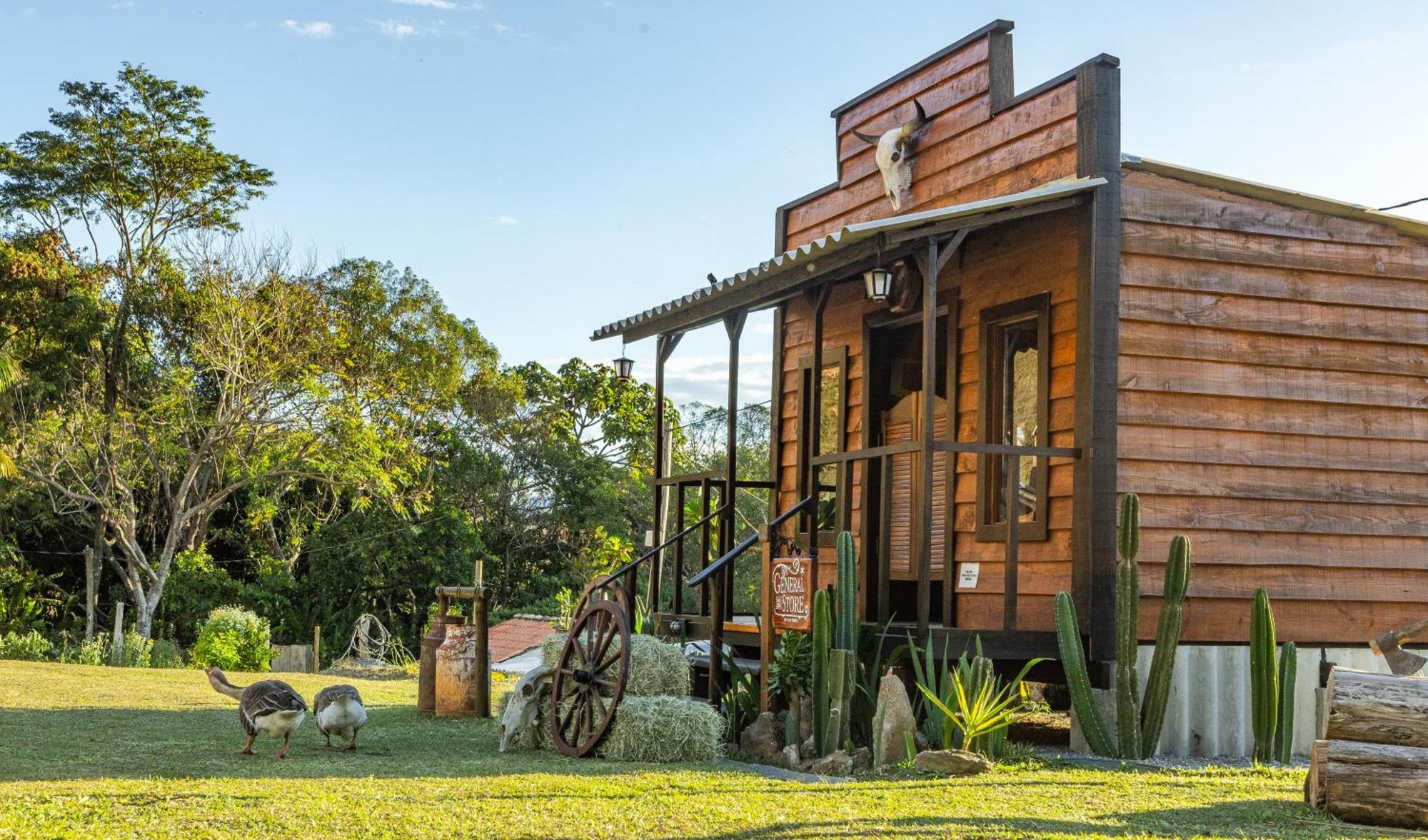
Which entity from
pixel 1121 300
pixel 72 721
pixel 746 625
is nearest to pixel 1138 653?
pixel 1121 300

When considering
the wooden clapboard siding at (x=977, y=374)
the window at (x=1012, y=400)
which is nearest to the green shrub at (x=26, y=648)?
the wooden clapboard siding at (x=977, y=374)

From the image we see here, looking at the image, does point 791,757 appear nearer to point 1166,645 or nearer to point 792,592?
point 792,592

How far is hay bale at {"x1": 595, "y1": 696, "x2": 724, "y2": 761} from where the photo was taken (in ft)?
29.3

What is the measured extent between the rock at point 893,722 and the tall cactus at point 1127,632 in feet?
4.68

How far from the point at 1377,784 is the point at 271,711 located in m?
6.21

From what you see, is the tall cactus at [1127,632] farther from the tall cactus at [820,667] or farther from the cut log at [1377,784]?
the cut log at [1377,784]

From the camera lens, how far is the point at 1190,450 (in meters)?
9.94

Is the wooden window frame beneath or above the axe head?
above

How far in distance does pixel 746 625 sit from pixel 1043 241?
4029 millimetres

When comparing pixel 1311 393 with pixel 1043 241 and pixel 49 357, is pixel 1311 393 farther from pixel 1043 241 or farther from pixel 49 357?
pixel 49 357

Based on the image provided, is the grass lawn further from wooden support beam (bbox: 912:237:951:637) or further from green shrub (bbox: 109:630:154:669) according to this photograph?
green shrub (bbox: 109:630:154:669)

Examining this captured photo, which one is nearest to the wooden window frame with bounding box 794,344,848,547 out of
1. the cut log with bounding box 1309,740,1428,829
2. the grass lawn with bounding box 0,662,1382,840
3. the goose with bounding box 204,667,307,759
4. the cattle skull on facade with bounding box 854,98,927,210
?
the cattle skull on facade with bounding box 854,98,927,210

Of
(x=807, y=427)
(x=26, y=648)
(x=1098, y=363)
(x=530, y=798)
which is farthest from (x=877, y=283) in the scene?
(x=26, y=648)

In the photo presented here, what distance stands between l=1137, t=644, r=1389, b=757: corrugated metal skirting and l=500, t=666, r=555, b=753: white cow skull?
4.10 m
